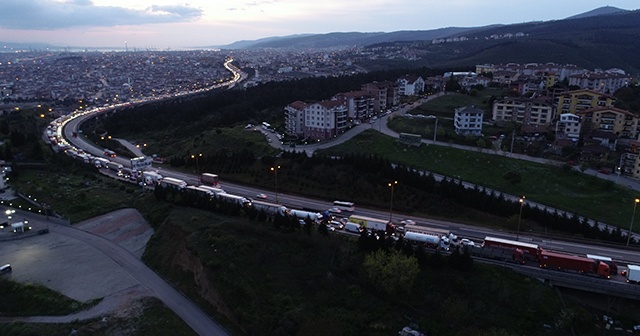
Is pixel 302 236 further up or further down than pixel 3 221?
further up

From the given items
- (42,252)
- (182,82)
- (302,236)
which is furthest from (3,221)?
(182,82)

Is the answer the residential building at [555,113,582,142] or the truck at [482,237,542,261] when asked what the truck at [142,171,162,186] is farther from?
the residential building at [555,113,582,142]

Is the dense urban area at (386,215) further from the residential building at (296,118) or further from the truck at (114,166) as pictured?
the truck at (114,166)

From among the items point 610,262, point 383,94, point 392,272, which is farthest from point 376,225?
point 383,94

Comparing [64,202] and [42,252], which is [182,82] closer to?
[64,202]

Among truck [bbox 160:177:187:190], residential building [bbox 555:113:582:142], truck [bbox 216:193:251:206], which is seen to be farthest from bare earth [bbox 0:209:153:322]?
residential building [bbox 555:113:582:142]

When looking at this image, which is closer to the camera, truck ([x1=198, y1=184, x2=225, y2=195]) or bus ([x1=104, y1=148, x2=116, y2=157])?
truck ([x1=198, y1=184, x2=225, y2=195])

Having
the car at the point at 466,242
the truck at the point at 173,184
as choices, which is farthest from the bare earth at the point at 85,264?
the car at the point at 466,242
